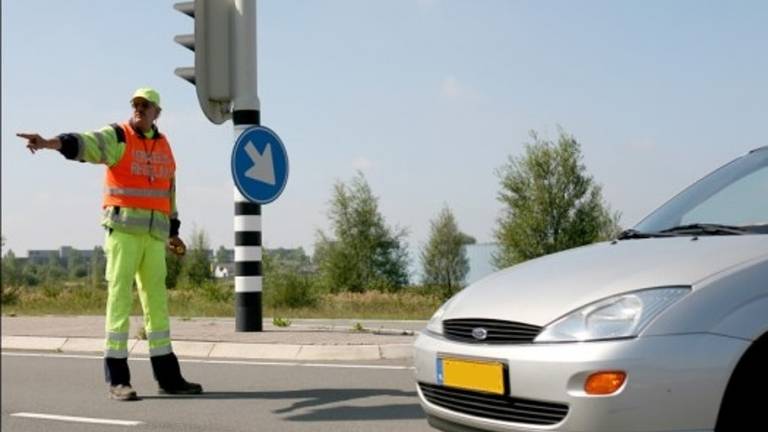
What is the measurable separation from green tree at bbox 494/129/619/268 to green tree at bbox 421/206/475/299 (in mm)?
12786

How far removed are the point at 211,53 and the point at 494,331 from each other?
6589mm

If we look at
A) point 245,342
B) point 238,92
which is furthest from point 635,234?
point 238,92

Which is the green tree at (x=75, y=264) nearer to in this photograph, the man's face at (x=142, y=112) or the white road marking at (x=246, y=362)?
the man's face at (x=142, y=112)

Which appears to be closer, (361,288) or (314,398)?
(314,398)

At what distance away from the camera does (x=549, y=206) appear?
51531mm

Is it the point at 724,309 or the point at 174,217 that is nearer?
the point at 724,309

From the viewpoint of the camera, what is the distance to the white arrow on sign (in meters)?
9.13

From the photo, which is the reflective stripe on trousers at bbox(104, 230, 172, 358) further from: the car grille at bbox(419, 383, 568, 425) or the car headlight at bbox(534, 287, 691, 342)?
the car headlight at bbox(534, 287, 691, 342)

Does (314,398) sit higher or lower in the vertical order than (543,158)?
lower

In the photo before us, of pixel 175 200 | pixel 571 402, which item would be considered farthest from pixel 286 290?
pixel 571 402

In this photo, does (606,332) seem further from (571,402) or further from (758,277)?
(758,277)

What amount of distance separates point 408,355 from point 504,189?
45098 mm

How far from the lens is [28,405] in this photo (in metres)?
6.21

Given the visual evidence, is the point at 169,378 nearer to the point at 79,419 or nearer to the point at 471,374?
the point at 79,419
